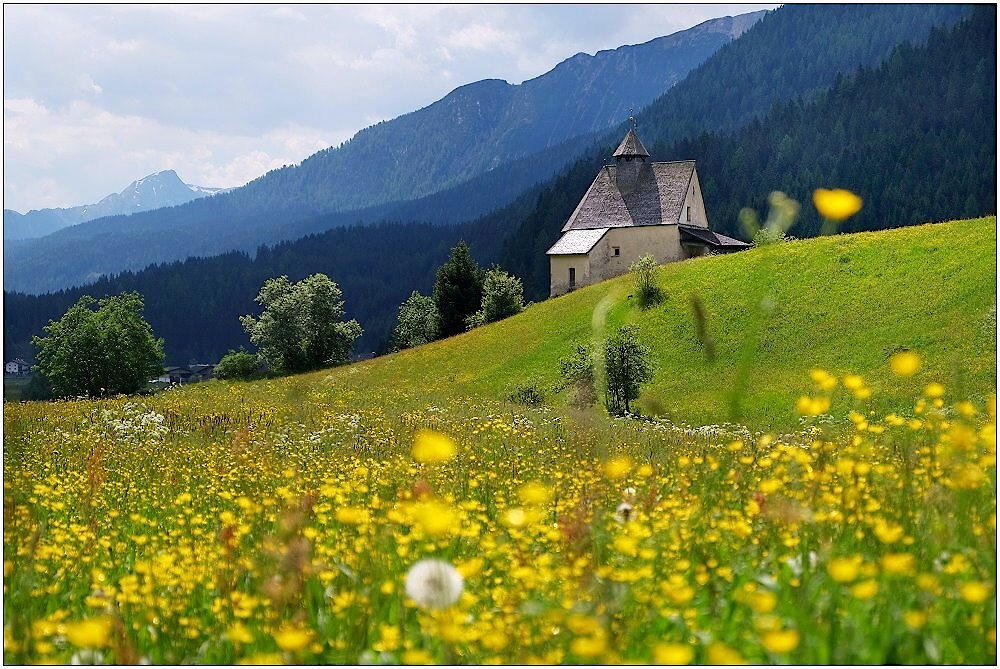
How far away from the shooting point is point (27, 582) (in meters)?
4.57

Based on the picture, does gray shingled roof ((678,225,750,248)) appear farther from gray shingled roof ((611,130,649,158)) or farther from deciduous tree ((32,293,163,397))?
deciduous tree ((32,293,163,397))

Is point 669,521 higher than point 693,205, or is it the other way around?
point 693,205

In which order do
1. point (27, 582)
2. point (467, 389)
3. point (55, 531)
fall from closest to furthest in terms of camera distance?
point (27, 582), point (55, 531), point (467, 389)

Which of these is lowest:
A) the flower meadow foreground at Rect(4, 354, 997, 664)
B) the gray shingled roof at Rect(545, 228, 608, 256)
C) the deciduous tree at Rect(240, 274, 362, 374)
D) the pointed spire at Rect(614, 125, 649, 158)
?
the flower meadow foreground at Rect(4, 354, 997, 664)

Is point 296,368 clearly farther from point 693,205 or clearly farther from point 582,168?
point 582,168

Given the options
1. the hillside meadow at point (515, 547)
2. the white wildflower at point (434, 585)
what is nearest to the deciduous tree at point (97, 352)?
the hillside meadow at point (515, 547)

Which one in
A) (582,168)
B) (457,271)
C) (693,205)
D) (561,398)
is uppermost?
Result: (582,168)

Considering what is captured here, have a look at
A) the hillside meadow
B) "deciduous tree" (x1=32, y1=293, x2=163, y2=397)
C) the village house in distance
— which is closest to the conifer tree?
the village house in distance

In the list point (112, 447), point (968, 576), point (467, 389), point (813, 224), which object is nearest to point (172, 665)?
point (968, 576)

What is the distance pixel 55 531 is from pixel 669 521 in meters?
3.92

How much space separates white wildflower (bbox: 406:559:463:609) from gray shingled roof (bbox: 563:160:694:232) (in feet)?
223

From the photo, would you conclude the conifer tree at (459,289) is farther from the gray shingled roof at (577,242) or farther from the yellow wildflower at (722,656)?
the yellow wildflower at (722,656)

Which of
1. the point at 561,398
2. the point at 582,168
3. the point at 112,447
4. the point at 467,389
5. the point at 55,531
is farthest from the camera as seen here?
the point at 582,168

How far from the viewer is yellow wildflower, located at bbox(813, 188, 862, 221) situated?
288cm
